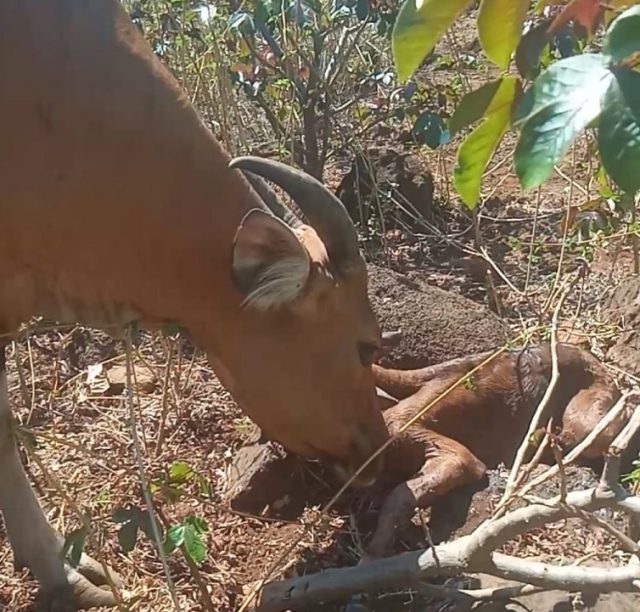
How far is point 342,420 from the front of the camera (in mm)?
3244

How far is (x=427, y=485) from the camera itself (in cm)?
328

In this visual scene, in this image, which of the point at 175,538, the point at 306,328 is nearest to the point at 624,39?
the point at 175,538

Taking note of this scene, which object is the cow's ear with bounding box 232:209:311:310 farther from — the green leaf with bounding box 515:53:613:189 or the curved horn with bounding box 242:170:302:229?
the green leaf with bounding box 515:53:613:189

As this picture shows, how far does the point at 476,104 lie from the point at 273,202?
1.96m

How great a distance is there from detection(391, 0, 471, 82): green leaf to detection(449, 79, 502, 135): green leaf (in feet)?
0.32

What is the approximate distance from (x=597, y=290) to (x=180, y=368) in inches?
75.6

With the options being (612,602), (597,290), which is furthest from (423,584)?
(597,290)

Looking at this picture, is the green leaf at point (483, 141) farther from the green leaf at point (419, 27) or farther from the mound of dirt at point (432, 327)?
the mound of dirt at point (432, 327)

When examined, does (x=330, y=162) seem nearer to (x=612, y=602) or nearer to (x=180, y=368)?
(x=180, y=368)

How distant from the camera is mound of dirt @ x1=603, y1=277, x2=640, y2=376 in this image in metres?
3.83

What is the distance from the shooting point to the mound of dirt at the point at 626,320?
3833 millimetres

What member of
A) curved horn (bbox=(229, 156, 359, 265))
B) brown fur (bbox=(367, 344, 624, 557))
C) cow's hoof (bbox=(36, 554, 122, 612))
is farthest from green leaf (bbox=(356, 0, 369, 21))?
cow's hoof (bbox=(36, 554, 122, 612))

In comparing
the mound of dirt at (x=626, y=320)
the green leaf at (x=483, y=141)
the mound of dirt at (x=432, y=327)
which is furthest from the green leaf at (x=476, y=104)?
the mound of dirt at (x=432, y=327)

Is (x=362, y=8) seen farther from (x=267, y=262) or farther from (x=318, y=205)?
(x=267, y=262)
